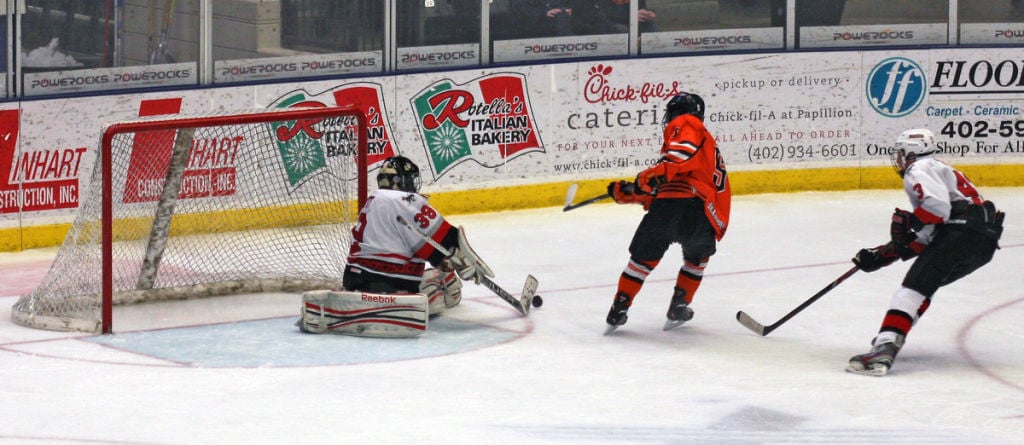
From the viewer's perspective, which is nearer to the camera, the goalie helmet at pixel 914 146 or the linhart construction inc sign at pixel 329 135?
the goalie helmet at pixel 914 146

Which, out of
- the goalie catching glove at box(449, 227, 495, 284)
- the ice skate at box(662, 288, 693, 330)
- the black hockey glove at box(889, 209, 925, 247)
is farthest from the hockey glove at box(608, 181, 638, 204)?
the black hockey glove at box(889, 209, 925, 247)

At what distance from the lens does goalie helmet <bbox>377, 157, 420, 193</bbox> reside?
6.63m

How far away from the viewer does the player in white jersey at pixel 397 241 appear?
6.56 metres

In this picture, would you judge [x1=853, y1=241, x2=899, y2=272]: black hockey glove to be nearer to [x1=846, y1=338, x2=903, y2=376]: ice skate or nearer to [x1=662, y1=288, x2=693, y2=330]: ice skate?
[x1=846, y1=338, x2=903, y2=376]: ice skate

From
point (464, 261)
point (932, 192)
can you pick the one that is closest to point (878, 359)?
point (932, 192)

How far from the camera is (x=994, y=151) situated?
10.8m

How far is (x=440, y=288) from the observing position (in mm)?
7086

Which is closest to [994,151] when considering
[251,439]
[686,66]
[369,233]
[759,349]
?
[686,66]

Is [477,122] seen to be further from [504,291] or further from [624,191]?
[624,191]

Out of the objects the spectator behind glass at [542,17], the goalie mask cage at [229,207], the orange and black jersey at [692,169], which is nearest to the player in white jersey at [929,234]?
the orange and black jersey at [692,169]

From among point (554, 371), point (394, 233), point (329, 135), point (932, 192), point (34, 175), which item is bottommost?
point (554, 371)

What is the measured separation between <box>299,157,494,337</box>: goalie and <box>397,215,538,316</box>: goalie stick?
20mm

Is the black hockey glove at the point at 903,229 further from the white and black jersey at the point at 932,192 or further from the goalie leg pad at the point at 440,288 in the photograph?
the goalie leg pad at the point at 440,288

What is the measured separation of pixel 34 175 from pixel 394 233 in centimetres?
273
